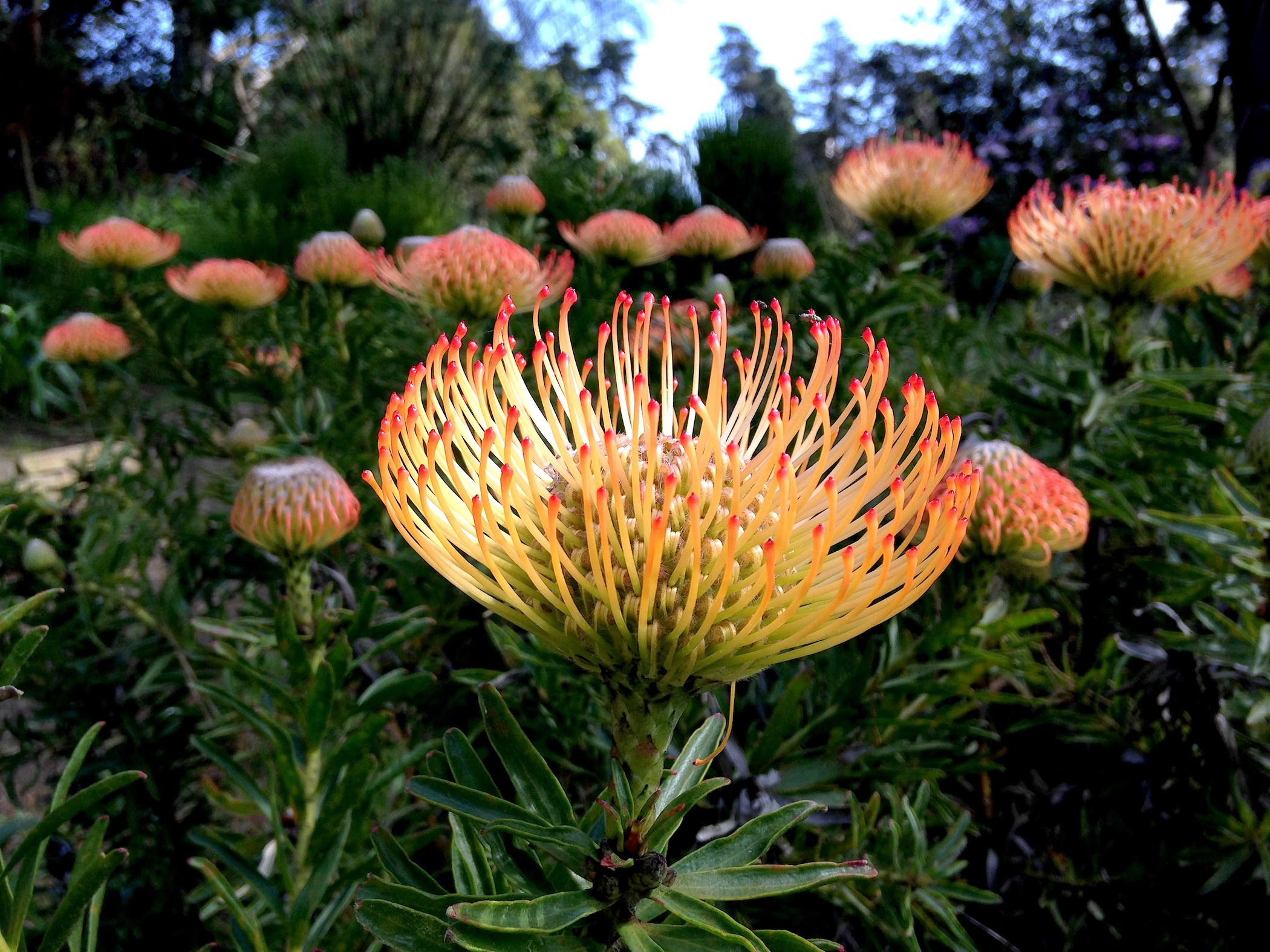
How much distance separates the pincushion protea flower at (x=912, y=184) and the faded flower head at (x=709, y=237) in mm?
358

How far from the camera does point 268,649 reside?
1.17m

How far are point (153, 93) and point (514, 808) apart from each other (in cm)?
1186

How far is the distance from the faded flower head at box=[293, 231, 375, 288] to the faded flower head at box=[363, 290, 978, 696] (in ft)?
4.75

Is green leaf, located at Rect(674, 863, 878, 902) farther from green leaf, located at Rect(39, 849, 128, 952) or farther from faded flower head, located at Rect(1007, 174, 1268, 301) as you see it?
faded flower head, located at Rect(1007, 174, 1268, 301)

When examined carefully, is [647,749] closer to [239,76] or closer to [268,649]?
[268,649]

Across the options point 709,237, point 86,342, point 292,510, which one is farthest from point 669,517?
point 86,342

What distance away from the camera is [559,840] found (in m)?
0.45

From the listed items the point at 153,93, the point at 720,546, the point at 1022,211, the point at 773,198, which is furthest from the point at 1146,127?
the point at 153,93

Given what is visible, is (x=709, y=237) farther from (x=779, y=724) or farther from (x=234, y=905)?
(x=234, y=905)

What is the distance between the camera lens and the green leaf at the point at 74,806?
1.45 feet

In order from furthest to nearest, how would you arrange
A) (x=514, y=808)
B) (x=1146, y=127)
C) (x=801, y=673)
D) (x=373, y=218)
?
(x=1146, y=127) → (x=373, y=218) → (x=801, y=673) → (x=514, y=808)

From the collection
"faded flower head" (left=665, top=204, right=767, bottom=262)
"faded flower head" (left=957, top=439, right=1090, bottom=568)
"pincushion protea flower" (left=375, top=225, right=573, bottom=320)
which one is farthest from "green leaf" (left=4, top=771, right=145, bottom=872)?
"faded flower head" (left=665, top=204, right=767, bottom=262)

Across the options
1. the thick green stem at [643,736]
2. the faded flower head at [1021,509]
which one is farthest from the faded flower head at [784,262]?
the thick green stem at [643,736]

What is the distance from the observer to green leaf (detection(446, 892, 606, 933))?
387 millimetres
